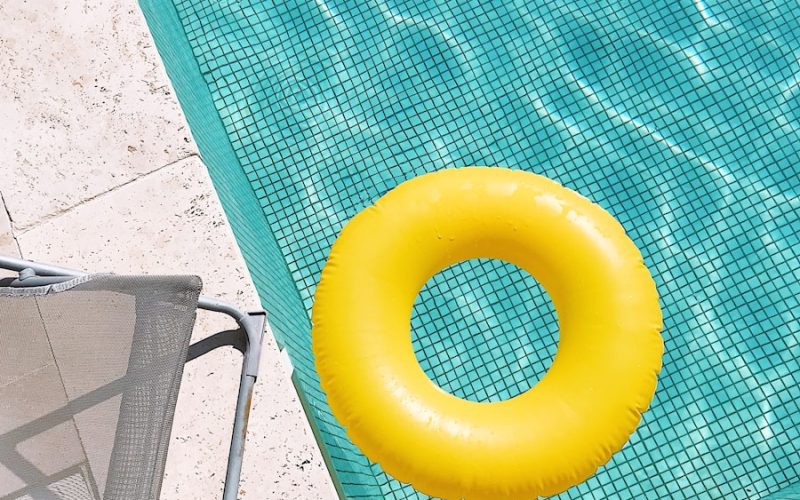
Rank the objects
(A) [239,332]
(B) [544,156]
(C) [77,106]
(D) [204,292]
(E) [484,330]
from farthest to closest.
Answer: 1. (B) [544,156]
2. (E) [484,330]
3. (C) [77,106]
4. (D) [204,292]
5. (A) [239,332]

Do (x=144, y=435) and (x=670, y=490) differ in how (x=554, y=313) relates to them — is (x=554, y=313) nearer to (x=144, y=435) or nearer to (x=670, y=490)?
(x=670, y=490)

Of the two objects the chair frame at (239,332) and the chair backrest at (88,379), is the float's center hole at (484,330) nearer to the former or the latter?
the chair frame at (239,332)

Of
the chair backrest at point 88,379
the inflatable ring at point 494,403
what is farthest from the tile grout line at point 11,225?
the inflatable ring at point 494,403

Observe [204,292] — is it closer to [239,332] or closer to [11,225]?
[239,332]

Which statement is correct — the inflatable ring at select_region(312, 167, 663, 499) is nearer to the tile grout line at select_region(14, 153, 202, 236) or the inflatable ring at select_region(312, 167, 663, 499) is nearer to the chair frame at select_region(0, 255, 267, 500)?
the chair frame at select_region(0, 255, 267, 500)

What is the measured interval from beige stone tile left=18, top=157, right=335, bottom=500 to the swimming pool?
21cm

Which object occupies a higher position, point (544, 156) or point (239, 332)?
point (239, 332)

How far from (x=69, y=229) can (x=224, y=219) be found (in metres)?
0.61

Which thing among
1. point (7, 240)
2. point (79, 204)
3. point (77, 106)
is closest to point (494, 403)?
point (79, 204)

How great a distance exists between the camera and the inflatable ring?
2174 mm

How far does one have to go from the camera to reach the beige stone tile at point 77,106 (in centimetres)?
301

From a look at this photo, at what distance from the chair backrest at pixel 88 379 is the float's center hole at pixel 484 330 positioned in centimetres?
158

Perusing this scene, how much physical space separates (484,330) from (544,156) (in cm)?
92

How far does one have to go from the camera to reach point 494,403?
2330 millimetres
